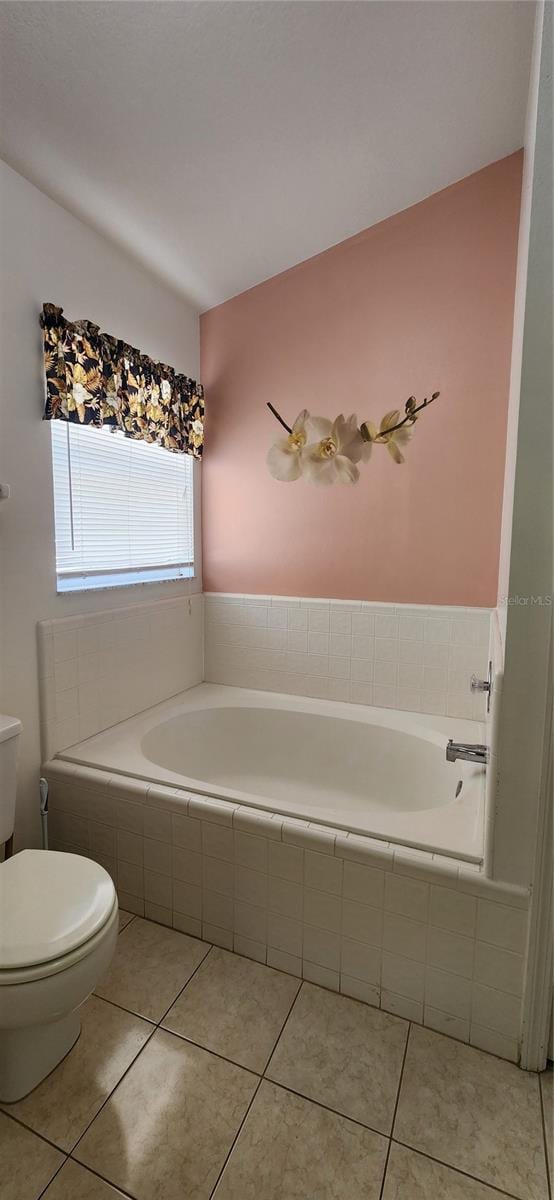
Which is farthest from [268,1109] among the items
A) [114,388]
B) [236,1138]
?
[114,388]

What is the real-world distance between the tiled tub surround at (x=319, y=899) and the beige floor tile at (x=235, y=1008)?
0.05 meters

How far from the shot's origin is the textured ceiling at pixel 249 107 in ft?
4.14

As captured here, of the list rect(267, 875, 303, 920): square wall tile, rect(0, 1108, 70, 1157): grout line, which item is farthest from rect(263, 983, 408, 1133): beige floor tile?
rect(0, 1108, 70, 1157): grout line

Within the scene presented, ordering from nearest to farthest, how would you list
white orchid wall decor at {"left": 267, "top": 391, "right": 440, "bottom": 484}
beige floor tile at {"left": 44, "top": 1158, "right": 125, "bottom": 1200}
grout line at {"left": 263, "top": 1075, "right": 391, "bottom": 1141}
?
beige floor tile at {"left": 44, "top": 1158, "right": 125, "bottom": 1200} < grout line at {"left": 263, "top": 1075, "right": 391, "bottom": 1141} < white orchid wall decor at {"left": 267, "top": 391, "right": 440, "bottom": 484}

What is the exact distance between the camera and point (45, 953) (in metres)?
1.03

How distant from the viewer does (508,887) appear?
3.92ft

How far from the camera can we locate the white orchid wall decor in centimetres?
193

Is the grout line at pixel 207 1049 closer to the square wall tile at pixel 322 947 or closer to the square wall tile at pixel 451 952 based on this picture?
the square wall tile at pixel 322 947

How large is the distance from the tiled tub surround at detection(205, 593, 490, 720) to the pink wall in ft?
0.28

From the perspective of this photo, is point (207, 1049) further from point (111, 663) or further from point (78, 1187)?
point (111, 663)

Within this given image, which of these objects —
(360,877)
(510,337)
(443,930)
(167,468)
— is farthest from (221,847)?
(510,337)

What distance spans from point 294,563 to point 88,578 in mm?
996

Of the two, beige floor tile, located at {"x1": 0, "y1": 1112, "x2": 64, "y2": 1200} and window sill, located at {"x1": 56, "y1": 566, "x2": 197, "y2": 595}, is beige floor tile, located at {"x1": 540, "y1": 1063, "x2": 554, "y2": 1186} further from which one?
window sill, located at {"x1": 56, "y1": 566, "x2": 197, "y2": 595}

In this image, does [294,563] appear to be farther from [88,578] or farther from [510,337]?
[510,337]
